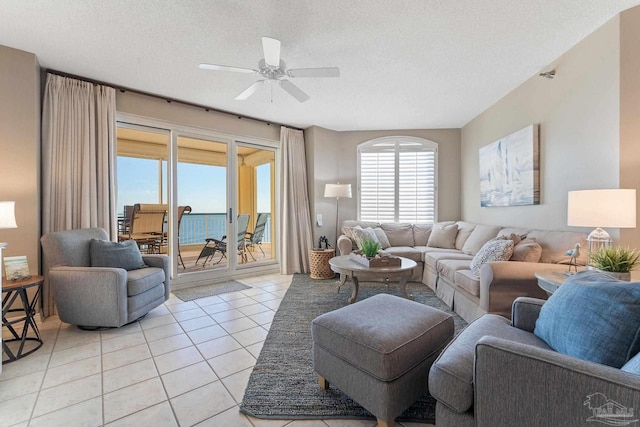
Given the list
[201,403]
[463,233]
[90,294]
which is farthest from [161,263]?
[463,233]

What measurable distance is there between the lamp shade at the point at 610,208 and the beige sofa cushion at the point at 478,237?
1.57 m

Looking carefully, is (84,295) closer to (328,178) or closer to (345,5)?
(345,5)

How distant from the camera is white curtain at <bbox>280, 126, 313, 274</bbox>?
475cm

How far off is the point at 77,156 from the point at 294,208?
2.90m

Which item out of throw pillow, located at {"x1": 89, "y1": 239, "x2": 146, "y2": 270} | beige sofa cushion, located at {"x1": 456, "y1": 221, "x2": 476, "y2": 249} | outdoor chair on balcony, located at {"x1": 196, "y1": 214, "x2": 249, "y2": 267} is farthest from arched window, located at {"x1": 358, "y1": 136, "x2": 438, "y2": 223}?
Result: throw pillow, located at {"x1": 89, "y1": 239, "x2": 146, "y2": 270}

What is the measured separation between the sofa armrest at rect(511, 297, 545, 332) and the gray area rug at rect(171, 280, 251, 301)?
127 inches

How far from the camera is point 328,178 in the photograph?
16.8 ft

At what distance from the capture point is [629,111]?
216 cm

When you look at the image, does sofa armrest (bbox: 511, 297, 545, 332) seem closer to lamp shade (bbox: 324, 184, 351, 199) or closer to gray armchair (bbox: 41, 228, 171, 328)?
gray armchair (bbox: 41, 228, 171, 328)

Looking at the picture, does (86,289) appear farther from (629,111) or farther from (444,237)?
(629,111)

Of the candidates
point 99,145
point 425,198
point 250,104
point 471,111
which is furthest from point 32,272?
point 471,111

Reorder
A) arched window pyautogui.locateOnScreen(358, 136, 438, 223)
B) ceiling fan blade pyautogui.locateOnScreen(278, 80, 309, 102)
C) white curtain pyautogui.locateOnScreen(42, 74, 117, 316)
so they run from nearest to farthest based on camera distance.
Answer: ceiling fan blade pyautogui.locateOnScreen(278, 80, 309, 102)
white curtain pyautogui.locateOnScreen(42, 74, 117, 316)
arched window pyautogui.locateOnScreen(358, 136, 438, 223)

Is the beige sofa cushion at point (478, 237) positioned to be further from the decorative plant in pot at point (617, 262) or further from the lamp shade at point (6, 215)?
the lamp shade at point (6, 215)

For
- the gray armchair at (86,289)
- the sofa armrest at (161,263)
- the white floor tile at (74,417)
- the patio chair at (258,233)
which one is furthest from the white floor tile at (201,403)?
the patio chair at (258,233)
